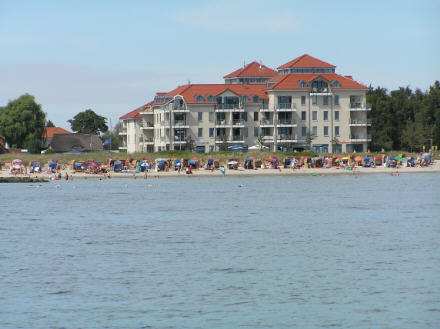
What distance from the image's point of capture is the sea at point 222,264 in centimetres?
2042

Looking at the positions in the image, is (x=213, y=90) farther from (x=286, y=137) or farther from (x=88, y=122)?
(x=88, y=122)

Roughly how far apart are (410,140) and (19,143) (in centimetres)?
6254

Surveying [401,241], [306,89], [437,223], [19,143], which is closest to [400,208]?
[437,223]

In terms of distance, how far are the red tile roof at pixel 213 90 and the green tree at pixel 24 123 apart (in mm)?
24106

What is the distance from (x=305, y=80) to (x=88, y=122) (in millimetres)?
72869

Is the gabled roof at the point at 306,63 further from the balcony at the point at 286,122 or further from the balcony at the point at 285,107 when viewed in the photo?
the balcony at the point at 286,122

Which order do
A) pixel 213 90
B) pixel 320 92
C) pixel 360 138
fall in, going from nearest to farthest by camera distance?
pixel 320 92 < pixel 360 138 < pixel 213 90

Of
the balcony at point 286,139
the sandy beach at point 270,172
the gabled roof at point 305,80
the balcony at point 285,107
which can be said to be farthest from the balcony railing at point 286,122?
the sandy beach at point 270,172

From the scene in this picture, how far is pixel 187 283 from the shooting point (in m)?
24.2

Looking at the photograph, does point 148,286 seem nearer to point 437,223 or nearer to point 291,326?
point 291,326

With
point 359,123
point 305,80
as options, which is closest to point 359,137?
point 359,123

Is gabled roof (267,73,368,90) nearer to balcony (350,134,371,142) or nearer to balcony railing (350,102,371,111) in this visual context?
balcony railing (350,102,371,111)

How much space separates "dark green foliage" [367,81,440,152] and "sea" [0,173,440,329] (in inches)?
2391

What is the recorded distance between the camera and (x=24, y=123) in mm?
122625
